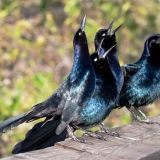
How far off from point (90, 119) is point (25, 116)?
379 mm

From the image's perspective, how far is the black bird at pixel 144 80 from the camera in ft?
11.6

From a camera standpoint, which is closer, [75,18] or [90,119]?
[90,119]

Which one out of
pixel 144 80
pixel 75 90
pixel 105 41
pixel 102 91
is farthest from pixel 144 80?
pixel 75 90

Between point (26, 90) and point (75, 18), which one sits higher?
point (75, 18)

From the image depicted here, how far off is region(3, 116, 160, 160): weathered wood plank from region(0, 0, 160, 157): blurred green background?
295 centimetres

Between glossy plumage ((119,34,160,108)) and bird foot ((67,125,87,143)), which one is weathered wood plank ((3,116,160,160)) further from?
glossy plumage ((119,34,160,108))

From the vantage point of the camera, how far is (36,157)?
6.81 feet

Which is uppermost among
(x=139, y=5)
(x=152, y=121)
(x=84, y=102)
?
(x=139, y=5)

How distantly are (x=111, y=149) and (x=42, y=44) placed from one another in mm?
4112

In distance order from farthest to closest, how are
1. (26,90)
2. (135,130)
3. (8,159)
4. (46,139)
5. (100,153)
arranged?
(26,90) → (46,139) → (135,130) → (100,153) → (8,159)

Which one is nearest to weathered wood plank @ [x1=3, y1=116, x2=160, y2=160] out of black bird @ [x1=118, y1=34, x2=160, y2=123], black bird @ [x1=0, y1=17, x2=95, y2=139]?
black bird @ [x1=0, y1=17, x2=95, y2=139]

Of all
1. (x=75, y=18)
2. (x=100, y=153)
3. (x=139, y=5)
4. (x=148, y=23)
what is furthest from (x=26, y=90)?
(x=100, y=153)

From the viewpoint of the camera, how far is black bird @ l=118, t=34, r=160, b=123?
354cm

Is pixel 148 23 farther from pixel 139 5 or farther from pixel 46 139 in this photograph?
pixel 46 139
